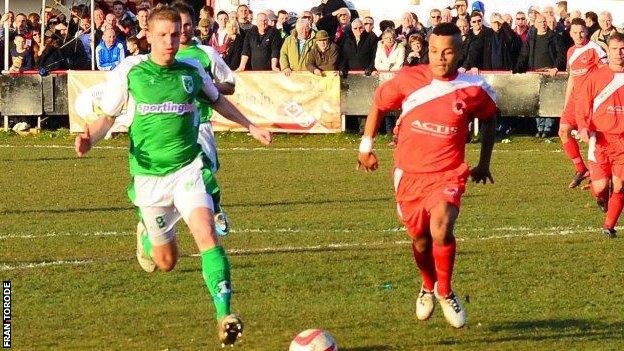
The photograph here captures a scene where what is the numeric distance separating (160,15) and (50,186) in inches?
400

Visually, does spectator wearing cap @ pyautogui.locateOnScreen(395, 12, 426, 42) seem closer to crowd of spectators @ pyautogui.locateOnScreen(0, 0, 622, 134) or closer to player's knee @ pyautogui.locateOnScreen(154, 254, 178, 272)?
crowd of spectators @ pyautogui.locateOnScreen(0, 0, 622, 134)

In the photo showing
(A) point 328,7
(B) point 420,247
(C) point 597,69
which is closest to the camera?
(B) point 420,247

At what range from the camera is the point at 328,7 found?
28.4m

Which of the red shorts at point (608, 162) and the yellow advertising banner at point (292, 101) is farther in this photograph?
the yellow advertising banner at point (292, 101)

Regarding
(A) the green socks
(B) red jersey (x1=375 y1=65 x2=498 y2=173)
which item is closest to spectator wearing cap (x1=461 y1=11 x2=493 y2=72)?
(B) red jersey (x1=375 y1=65 x2=498 y2=173)

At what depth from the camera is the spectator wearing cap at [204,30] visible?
25.7m

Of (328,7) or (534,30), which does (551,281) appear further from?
(328,7)

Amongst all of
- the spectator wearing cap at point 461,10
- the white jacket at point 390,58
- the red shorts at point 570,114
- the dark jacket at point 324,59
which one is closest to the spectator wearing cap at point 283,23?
the dark jacket at point 324,59

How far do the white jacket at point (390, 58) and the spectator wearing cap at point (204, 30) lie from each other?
294 cm

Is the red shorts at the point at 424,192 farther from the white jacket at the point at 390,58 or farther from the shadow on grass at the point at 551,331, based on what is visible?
the white jacket at the point at 390,58

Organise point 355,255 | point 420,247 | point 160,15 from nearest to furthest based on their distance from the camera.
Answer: point 160,15 → point 420,247 → point 355,255

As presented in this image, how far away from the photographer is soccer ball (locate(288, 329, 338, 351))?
27.1 ft

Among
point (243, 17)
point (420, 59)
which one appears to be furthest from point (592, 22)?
point (243, 17)

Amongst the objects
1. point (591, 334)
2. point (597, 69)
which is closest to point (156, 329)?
point (591, 334)
